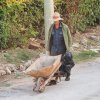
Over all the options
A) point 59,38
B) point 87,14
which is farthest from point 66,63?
point 87,14

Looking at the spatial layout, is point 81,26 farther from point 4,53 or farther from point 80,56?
point 4,53

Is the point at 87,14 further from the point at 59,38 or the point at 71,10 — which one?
the point at 59,38

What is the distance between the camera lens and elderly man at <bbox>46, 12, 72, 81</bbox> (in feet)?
40.8

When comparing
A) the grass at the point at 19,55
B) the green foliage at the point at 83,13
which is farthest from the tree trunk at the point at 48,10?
the green foliage at the point at 83,13

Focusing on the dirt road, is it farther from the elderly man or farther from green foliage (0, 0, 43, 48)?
green foliage (0, 0, 43, 48)

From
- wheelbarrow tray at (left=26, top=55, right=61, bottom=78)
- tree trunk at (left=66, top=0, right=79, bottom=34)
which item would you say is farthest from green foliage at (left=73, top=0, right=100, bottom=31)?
wheelbarrow tray at (left=26, top=55, right=61, bottom=78)

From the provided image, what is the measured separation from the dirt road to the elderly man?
24.6 inches

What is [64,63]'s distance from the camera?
1250cm

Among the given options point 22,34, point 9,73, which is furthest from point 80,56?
point 9,73

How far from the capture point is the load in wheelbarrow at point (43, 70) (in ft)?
38.0

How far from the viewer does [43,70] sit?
1155cm

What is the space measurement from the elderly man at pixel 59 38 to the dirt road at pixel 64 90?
62cm

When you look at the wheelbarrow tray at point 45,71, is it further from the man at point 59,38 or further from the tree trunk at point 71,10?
the tree trunk at point 71,10

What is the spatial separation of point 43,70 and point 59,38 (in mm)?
1263
